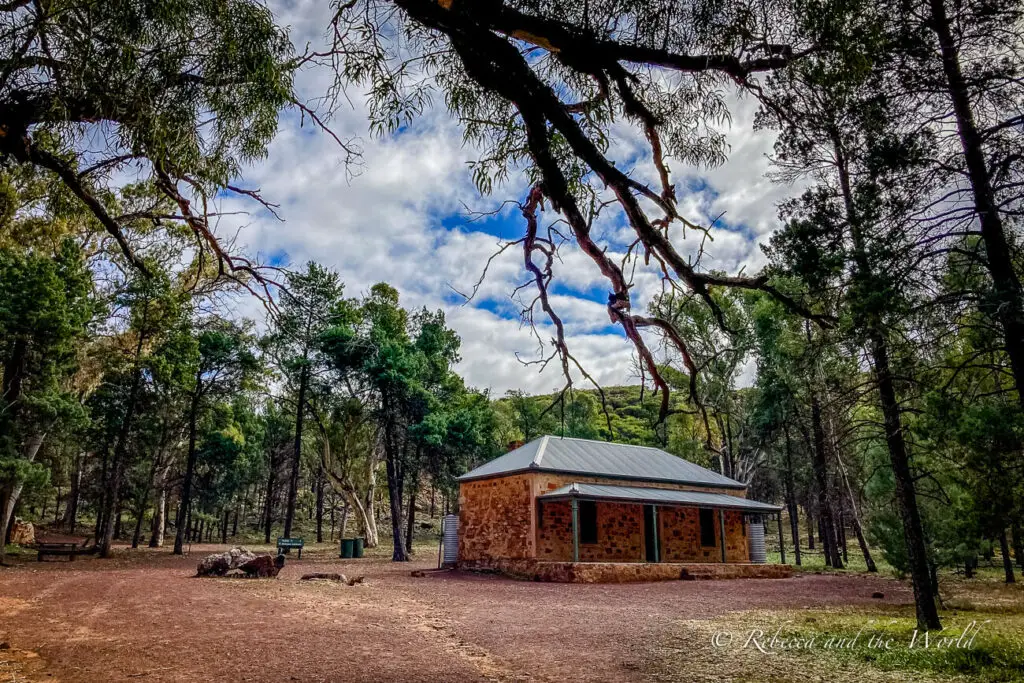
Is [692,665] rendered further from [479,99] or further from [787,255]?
[479,99]

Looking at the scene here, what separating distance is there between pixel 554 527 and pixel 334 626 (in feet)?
36.9

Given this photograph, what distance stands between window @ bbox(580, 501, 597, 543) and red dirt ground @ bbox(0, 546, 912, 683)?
4415 mm

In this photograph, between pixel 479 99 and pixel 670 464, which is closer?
pixel 479 99

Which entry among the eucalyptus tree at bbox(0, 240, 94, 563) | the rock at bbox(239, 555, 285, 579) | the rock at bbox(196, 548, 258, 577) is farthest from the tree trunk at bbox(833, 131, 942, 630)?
the eucalyptus tree at bbox(0, 240, 94, 563)

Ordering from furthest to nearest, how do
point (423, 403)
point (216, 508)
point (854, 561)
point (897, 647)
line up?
point (216, 508) < point (854, 561) < point (423, 403) < point (897, 647)

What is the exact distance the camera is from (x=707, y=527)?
21391 millimetres

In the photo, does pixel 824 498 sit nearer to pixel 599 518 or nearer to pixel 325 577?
pixel 599 518

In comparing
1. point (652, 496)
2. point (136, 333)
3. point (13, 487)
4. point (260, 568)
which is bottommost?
point (260, 568)

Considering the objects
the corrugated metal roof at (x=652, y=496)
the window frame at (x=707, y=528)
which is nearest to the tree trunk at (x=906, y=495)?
the corrugated metal roof at (x=652, y=496)

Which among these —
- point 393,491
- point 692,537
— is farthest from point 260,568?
point 692,537

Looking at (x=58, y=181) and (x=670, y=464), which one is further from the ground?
(x=58, y=181)

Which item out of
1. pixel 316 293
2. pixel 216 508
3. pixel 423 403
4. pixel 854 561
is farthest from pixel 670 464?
pixel 216 508

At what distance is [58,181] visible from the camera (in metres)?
5.05

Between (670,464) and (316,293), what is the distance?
15.5 meters
